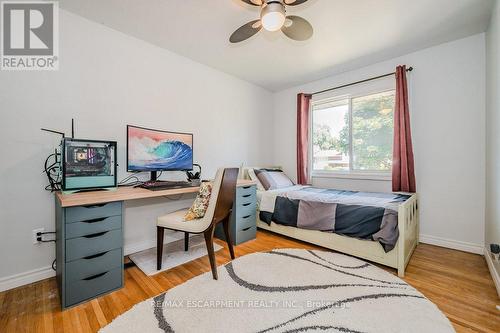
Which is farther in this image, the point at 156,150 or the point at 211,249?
the point at 156,150

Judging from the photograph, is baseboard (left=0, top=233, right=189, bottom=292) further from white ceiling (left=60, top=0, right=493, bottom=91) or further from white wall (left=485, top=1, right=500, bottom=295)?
white wall (left=485, top=1, right=500, bottom=295)

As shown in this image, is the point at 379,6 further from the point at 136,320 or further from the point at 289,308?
the point at 136,320

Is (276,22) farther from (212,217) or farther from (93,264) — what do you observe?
(93,264)

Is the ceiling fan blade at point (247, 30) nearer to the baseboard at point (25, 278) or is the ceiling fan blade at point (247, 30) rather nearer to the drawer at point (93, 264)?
the drawer at point (93, 264)

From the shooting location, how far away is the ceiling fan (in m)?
1.44

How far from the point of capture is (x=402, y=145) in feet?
8.32

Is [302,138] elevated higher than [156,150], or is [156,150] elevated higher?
[302,138]

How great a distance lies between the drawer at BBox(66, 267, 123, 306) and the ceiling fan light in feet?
6.91

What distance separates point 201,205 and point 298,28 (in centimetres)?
167

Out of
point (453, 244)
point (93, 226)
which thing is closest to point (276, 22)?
point (93, 226)

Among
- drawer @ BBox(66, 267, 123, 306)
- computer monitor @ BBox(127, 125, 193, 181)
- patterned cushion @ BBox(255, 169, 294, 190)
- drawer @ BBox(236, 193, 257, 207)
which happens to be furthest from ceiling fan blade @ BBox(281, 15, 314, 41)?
drawer @ BBox(66, 267, 123, 306)

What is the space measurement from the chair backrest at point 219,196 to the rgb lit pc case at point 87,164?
85cm

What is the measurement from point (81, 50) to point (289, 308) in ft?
8.94

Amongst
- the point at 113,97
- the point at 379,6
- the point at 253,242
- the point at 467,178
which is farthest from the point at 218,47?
the point at 467,178
